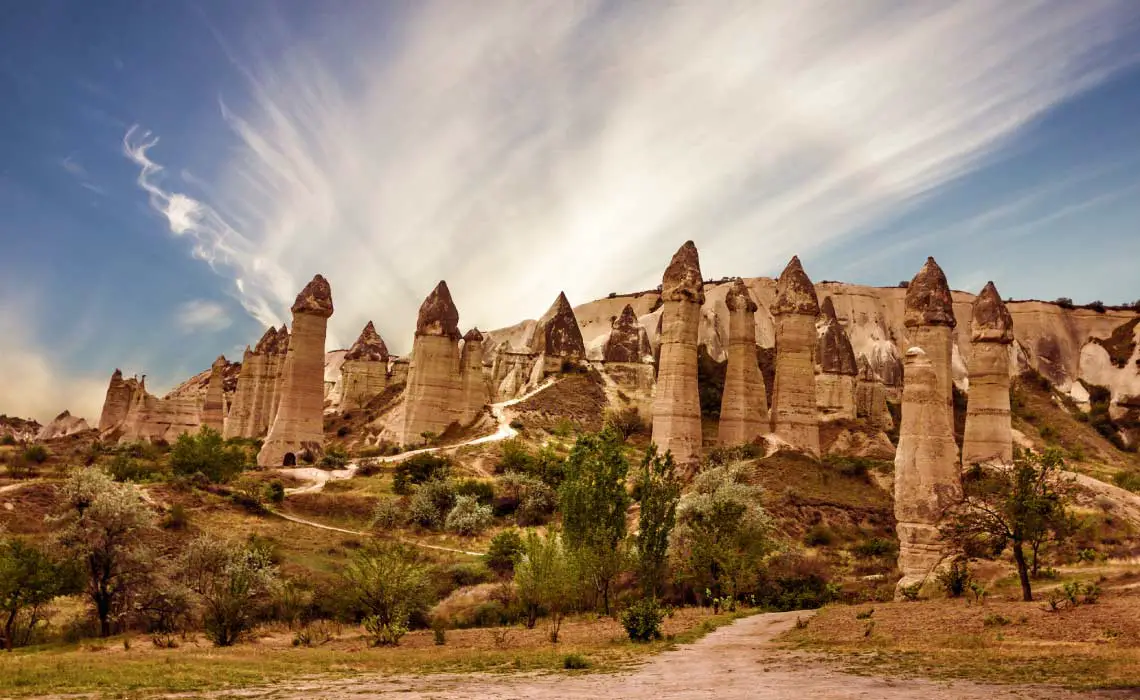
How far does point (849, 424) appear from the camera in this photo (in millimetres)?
48062

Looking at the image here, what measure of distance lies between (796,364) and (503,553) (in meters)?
17.1

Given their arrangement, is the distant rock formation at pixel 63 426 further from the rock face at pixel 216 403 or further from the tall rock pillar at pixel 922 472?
the tall rock pillar at pixel 922 472

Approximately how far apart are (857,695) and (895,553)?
64.2 feet

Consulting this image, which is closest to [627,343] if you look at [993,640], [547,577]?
[547,577]

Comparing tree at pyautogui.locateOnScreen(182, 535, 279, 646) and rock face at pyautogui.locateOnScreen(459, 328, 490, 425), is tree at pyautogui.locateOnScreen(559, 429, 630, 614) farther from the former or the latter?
rock face at pyautogui.locateOnScreen(459, 328, 490, 425)

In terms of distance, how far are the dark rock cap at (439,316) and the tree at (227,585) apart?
24.6m

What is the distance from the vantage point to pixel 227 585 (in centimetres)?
1986

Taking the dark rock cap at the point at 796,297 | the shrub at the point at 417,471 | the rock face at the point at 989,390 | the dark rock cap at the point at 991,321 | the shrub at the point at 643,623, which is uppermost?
the dark rock cap at the point at 796,297

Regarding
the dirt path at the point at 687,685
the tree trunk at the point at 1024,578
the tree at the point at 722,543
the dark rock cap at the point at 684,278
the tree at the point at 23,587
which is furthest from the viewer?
the dark rock cap at the point at 684,278

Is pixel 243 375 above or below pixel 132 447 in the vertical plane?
above

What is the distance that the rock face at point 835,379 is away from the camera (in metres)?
52.2

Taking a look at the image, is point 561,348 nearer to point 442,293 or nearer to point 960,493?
point 442,293

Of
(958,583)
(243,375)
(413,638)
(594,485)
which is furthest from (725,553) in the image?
(243,375)

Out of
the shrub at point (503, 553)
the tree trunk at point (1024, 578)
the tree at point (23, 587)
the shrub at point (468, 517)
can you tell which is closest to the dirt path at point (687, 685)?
the tree trunk at point (1024, 578)
